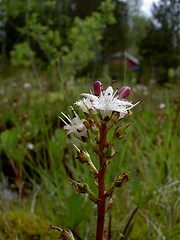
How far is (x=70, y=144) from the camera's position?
5.25 ft

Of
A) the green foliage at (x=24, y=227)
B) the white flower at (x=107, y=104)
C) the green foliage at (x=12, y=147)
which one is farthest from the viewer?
the green foliage at (x=12, y=147)

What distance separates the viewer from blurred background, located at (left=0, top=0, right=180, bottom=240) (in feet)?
3.43

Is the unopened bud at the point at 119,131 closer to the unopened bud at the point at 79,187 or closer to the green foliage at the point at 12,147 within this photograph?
the unopened bud at the point at 79,187

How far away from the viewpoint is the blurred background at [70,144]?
104cm

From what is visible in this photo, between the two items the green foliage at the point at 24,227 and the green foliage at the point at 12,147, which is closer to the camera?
the green foliage at the point at 24,227

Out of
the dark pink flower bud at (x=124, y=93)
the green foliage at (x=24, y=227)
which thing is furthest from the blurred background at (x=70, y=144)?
the dark pink flower bud at (x=124, y=93)

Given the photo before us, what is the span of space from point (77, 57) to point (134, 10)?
99 cm

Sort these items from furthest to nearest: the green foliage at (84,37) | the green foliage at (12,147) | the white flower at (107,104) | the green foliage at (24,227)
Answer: the green foliage at (84,37) → the green foliage at (12,147) → the green foliage at (24,227) → the white flower at (107,104)

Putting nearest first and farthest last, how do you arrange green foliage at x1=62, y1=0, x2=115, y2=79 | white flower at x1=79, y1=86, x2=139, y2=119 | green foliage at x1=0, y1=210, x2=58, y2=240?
white flower at x1=79, y1=86, x2=139, y2=119 → green foliage at x1=0, y1=210, x2=58, y2=240 → green foliage at x1=62, y1=0, x2=115, y2=79

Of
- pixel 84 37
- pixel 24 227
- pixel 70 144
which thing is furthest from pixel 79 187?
pixel 84 37

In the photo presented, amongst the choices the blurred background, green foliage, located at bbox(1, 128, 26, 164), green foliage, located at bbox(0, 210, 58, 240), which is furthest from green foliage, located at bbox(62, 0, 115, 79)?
green foliage, located at bbox(0, 210, 58, 240)

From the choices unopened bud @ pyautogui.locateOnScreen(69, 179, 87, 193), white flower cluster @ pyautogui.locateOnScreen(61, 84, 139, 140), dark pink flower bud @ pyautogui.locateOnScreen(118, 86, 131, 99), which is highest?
dark pink flower bud @ pyautogui.locateOnScreen(118, 86, 131, 99)

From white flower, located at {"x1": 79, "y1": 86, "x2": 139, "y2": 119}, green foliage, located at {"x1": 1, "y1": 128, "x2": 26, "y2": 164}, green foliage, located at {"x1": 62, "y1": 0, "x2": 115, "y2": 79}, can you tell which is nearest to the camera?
white flower, located at {"x1": 79, "y1": 86, "x2": 139, "y2": 119}

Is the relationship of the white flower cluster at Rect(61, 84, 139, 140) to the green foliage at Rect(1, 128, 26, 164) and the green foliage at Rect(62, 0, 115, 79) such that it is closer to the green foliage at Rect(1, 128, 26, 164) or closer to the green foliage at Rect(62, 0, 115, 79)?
the green foliage at Rect(1, 128, 26, 164)
